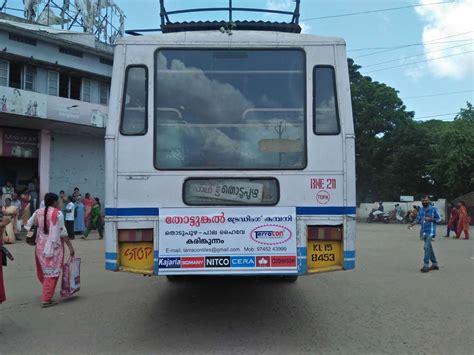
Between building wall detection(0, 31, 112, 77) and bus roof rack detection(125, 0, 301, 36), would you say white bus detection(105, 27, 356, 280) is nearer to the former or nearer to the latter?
bus roof rack detection(125, 0, 301, 36)

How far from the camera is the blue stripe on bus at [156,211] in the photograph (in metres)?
5.18

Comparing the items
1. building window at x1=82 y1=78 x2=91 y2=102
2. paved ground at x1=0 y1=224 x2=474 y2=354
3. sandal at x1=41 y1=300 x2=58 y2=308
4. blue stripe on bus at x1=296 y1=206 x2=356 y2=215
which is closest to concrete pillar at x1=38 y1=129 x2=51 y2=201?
building window at x1=82 y1=78 x2=91 y2=102

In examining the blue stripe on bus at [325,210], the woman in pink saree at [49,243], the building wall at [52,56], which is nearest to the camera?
the blue stripe on bus at [325,210]

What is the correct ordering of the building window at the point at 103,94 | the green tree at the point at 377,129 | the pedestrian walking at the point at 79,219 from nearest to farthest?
the pedestrian walking at the point at 79,219 < the building window at the point at 103,94 < the green tree at the point at 377,129

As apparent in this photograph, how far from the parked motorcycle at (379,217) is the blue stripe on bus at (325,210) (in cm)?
3159

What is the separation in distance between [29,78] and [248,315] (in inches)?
695

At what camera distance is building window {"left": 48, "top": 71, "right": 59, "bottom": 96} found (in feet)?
70.3

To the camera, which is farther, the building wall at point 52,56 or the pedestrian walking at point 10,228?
the building wall at point 52,56

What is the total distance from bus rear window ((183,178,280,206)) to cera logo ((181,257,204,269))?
0.60 m

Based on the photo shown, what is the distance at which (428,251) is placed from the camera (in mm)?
10859

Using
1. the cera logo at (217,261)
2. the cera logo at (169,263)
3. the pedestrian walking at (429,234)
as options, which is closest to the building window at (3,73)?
the pedestrian walking at (429,234)

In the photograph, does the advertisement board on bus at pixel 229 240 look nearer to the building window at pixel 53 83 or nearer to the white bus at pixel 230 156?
the white bus at pixel 230 156

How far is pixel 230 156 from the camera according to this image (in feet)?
17.3

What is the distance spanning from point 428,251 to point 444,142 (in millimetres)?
28623
